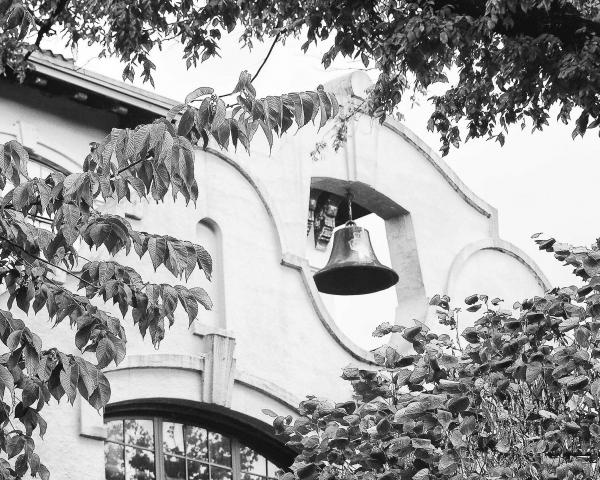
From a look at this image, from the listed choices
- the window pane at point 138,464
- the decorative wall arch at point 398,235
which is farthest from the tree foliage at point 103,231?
the decorative wall arch at point 398,235

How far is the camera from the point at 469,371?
34.8 ft

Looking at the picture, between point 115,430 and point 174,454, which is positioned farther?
point 174,454

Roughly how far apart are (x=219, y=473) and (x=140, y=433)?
1062 mm

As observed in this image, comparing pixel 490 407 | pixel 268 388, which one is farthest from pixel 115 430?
pixel 490 407

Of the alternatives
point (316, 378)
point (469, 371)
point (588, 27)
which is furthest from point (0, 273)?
point (316, 378)

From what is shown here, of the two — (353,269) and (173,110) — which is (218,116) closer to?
(173,110)

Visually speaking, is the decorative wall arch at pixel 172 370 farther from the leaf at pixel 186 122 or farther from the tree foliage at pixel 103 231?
the leaf at pixel 186 122

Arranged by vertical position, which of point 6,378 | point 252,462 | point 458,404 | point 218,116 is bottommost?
point 6,378

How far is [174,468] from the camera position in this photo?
14562mm

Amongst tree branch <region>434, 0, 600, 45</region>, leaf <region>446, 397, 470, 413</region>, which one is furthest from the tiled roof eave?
leaf <region>446, 397, 470, 413</region>

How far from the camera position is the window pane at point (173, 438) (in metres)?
14.6

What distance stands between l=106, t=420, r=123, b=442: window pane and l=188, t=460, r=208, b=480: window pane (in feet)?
2.93

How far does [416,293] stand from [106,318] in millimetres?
8684

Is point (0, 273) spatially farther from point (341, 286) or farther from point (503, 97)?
point (341, 286)
